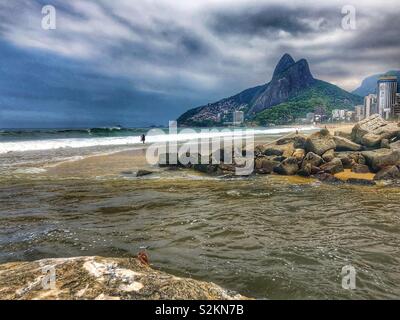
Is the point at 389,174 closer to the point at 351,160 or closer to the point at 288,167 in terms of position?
the point at 351,160

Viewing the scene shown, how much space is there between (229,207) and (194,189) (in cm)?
309

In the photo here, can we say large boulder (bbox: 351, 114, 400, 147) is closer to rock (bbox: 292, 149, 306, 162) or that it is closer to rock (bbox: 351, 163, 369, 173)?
rock (bbox: 351, 163, 369, 173)

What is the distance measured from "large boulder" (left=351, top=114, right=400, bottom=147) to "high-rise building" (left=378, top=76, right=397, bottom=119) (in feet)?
377

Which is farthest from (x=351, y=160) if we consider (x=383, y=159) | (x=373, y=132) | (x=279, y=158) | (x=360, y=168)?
(x=373, y=132)

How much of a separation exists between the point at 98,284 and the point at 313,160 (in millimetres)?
13381

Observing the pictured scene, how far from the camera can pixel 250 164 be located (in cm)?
1612

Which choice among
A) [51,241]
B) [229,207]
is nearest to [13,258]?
[51,241]

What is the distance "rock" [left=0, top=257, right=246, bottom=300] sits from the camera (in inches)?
121

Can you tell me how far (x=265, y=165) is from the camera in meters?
15.7

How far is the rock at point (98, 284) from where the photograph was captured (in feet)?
10.1

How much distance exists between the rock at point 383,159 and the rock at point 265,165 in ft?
14.3

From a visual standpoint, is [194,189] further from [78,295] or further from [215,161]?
[78,295]

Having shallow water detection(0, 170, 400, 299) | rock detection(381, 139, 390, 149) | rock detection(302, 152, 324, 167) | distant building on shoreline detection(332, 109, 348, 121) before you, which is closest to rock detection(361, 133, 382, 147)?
rock detection(381, 139, 390, 149)
